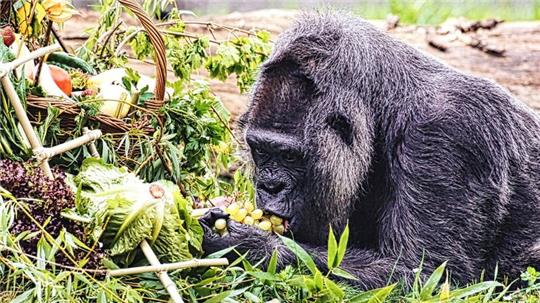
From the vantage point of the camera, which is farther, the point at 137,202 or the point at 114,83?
the point at 114,83

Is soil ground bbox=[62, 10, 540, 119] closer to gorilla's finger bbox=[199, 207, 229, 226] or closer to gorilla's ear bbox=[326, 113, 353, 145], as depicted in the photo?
gorilla's ear bbox=[326, 113, 353, 145]

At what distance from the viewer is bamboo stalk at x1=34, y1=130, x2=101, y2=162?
3742 millimetres

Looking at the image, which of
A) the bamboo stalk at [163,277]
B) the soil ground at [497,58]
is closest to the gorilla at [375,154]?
the bamboo stalk at [163,277]

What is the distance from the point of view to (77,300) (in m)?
3.39

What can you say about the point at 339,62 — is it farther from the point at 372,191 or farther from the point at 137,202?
the point at 137,202

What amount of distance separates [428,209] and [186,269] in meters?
1.15

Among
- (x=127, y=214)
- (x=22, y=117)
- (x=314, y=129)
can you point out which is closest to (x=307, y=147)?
(x=314, y=129)

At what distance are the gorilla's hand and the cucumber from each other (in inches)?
41.8

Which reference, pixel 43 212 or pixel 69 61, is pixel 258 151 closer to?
pixel 69 61

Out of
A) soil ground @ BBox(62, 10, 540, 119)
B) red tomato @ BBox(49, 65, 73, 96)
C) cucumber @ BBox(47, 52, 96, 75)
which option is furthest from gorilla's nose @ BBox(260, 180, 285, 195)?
soil ground @ BBox(62, 10, 540, 119)

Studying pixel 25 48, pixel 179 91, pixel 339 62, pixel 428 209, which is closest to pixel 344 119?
pixel 339 62

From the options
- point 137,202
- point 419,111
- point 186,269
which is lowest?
point 186,269

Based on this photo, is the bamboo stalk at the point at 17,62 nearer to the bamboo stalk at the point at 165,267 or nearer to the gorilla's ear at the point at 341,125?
the bamboo stalk at the point at 165,267

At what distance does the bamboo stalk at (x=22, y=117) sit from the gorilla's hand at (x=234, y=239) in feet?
2.35
